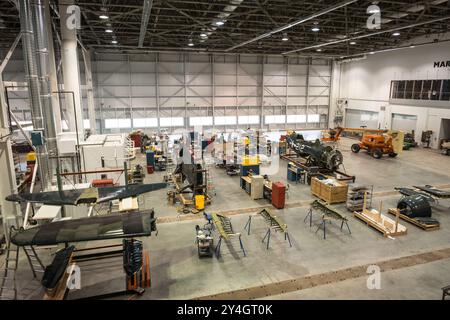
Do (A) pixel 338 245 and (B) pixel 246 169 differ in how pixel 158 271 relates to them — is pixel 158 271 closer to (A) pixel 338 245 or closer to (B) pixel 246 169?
(A) pixel 338 245

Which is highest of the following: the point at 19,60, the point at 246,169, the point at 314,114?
the point at 19,60

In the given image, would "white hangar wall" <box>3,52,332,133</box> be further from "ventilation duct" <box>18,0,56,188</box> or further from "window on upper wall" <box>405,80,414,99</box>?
"ventilation duct" <box>18,0,56,188</box>

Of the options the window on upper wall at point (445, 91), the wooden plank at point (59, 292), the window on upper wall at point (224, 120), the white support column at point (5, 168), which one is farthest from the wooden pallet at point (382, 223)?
the window on upper wall at point (224, 120)

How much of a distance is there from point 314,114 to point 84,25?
82.4 feet

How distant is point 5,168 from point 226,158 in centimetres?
1202

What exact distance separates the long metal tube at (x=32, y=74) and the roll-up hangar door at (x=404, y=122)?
27.6 m

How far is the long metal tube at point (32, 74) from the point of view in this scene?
9547 millimetres

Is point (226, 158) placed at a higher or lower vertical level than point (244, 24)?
lower

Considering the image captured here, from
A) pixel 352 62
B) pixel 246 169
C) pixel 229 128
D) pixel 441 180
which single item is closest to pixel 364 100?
pixel 352 62

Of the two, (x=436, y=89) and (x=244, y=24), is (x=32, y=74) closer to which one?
(x=244, y=24)

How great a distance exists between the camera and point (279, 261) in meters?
8.62

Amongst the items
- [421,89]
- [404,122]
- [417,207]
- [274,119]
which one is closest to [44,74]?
[417,207]

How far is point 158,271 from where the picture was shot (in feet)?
26.8

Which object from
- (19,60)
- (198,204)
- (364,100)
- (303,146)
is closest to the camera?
(198,204)
